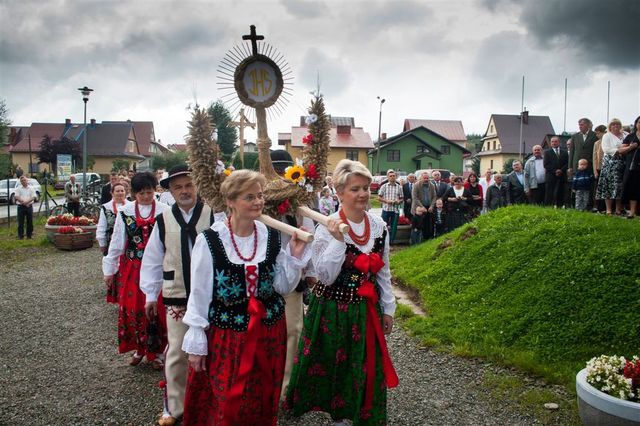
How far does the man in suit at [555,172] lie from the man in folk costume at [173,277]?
972cm

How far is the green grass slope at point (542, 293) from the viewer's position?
201 inches

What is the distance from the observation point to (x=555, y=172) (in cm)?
1141

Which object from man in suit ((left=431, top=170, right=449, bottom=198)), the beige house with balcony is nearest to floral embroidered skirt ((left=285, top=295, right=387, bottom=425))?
man in suit ((left=431, top=170, right=449, bottom=198))

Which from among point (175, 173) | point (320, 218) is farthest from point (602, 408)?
point (175, 173)

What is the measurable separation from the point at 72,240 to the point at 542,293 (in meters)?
12.1

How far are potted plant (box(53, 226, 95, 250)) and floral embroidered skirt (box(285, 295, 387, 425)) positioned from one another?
11.7 meters

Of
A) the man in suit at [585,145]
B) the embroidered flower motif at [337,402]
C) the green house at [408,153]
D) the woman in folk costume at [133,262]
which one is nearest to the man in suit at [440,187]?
the man in suit at [585,145]

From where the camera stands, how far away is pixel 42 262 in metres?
12.0

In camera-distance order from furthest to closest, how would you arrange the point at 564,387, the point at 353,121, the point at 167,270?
the point at 353,121 → the point at 564,387 → the point at 167,270

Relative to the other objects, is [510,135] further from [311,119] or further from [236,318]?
[236,318]

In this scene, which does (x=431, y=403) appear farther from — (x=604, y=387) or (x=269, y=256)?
(x=269, y=256)

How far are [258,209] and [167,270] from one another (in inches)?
50.4

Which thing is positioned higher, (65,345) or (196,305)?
(196,305)

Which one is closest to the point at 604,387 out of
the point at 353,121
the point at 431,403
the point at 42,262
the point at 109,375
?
the point at 431,403
